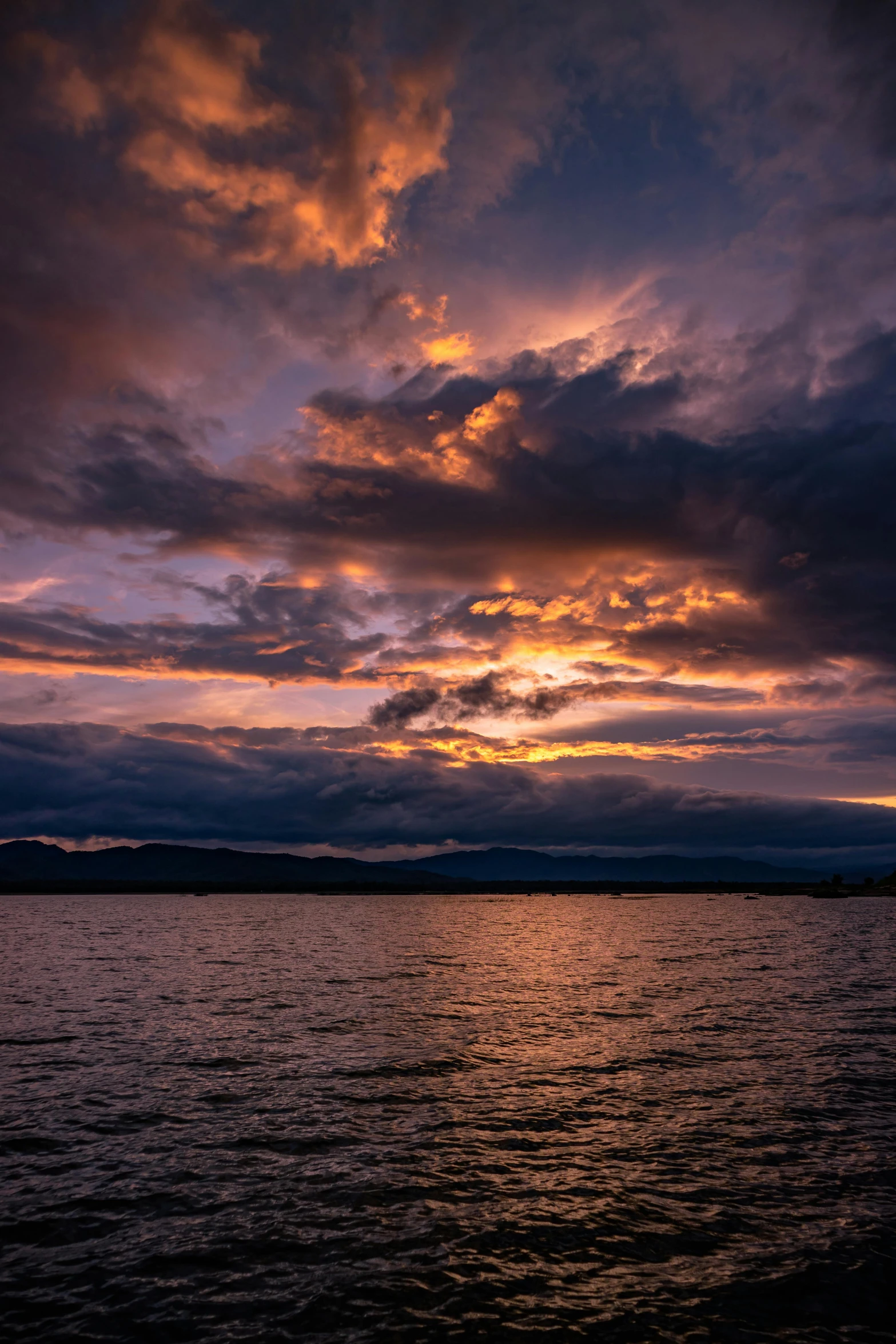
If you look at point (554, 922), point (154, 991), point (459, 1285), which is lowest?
point (554, 922)

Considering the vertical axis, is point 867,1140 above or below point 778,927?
above

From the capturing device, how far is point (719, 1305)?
13.7 metres

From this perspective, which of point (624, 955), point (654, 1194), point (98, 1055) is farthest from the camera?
point (624, 955)

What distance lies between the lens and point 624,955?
8725cm

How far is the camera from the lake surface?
13695mm

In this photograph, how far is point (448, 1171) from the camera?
20.3 m

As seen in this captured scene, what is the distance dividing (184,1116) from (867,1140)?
75.2 feet

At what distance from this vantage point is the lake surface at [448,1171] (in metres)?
13.7

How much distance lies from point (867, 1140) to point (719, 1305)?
12.6 m

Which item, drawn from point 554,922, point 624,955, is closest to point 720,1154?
point 624,955

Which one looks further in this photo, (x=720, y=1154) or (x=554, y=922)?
(x=554, y=922)

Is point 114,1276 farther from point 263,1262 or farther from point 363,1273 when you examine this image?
point 363,1273

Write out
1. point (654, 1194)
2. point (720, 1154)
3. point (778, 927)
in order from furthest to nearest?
point (778, 927), point (720, 1154), point (654, 1194)

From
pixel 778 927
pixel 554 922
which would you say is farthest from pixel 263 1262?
pixel 554 922
